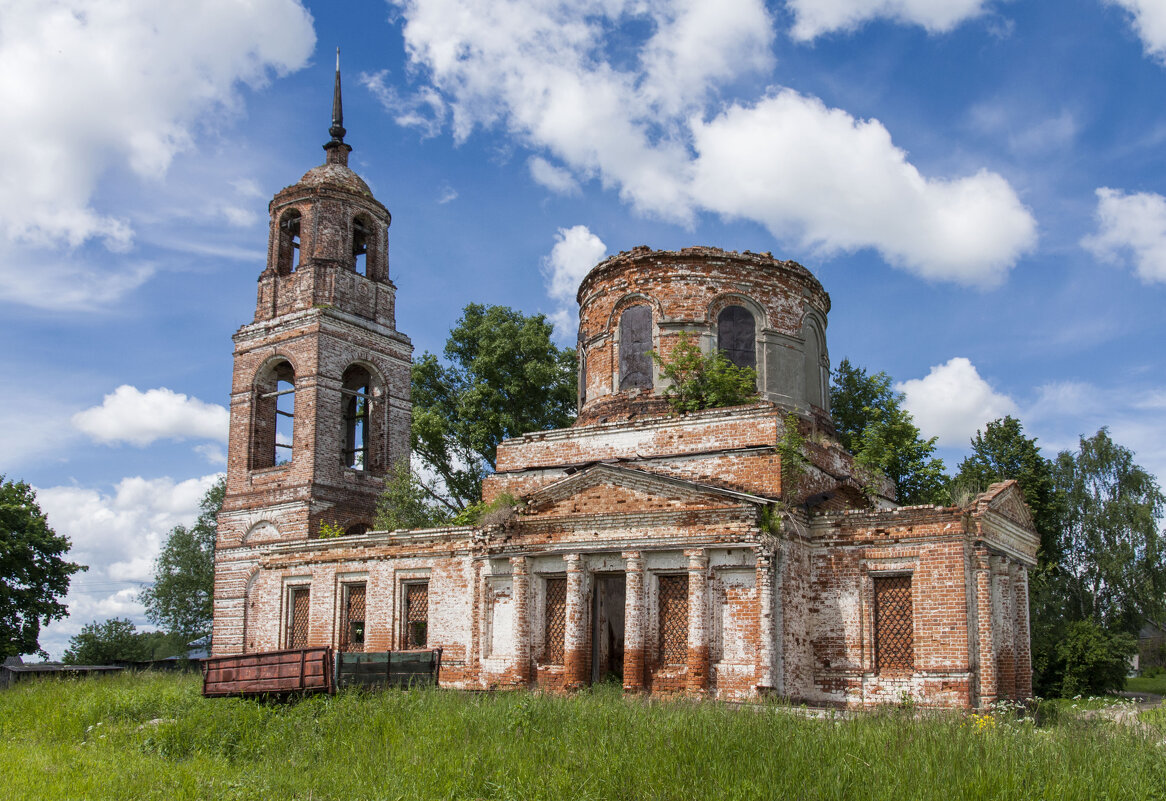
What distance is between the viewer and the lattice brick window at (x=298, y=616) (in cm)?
2159

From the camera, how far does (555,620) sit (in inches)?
669

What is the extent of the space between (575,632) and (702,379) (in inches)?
220

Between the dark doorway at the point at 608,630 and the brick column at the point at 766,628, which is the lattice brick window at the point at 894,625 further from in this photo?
the dark doorway at the point at 608,630

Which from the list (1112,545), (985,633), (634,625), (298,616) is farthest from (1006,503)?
(1112,545)

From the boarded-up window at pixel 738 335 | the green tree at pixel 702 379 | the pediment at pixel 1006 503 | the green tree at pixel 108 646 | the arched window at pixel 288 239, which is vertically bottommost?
the green tree at pixel 108 646

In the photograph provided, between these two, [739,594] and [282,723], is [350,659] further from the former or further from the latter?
[739,594]

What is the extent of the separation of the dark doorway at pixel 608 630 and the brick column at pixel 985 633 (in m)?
5.58

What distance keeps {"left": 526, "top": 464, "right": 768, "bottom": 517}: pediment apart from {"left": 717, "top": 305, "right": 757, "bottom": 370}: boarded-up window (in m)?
4.43

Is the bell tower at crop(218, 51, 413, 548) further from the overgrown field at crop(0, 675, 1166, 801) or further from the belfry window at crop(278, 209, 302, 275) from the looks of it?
the overgrown field at crop(0, 675, 1166, 801)

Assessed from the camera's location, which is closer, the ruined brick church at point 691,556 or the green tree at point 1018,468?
the ruined brick church at point 691,556

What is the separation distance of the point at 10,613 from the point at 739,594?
879 inches

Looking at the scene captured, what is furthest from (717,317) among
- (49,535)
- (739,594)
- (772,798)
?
(49,535)

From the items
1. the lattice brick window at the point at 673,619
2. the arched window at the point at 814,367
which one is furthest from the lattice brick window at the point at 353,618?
the arched window at the point at 814,367

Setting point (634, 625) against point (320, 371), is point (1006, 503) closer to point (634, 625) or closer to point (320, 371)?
point (634, 625)
